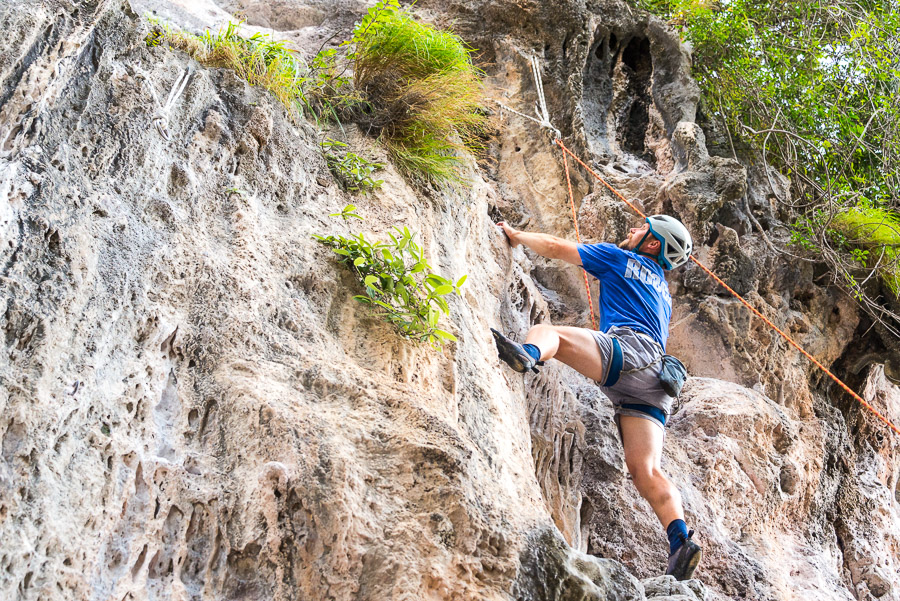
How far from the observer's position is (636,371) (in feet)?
13.0

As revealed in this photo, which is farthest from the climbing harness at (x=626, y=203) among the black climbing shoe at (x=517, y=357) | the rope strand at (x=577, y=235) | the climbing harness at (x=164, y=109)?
the climbing harness at (x=164, y=109)

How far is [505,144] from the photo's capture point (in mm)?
6086

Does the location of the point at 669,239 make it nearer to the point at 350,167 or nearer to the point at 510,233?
the point at 510,233

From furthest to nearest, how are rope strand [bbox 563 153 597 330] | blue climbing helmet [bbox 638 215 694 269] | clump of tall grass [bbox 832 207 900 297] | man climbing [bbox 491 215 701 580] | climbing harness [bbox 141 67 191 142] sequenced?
clump of tall grass [bbox 832 207 900 297], rope strand [bbox 563 153 597 330], blue climbing helmet [bbox 638 215 694 269], man climbing [bbox 491 215 701 580], climbing harness [bbox 141 67 191 142]

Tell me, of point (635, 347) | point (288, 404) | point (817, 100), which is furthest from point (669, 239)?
point (817, 100)

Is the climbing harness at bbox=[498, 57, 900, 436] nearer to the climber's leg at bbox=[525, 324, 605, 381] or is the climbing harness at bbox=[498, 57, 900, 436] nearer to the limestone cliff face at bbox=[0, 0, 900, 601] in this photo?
the limestone cliff face at bbox=[0, 0, 900, 601]

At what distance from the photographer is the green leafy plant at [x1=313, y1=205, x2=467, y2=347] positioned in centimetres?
338

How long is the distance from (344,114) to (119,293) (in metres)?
2.23

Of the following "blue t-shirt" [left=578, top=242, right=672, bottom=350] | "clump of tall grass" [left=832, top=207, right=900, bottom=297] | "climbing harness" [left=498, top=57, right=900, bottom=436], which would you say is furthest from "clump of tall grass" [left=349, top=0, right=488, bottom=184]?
"clump of tall grass" [left=832, top=207, right=900, bottom=297]

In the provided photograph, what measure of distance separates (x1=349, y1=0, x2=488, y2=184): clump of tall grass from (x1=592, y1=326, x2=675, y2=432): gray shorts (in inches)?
56.1

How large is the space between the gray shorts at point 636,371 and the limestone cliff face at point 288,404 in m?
0.54

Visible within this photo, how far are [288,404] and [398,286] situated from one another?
814 millimetres

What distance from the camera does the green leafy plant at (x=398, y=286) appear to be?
338 centimetres

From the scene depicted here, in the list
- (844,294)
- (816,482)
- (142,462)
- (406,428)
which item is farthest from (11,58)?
(844,294)
